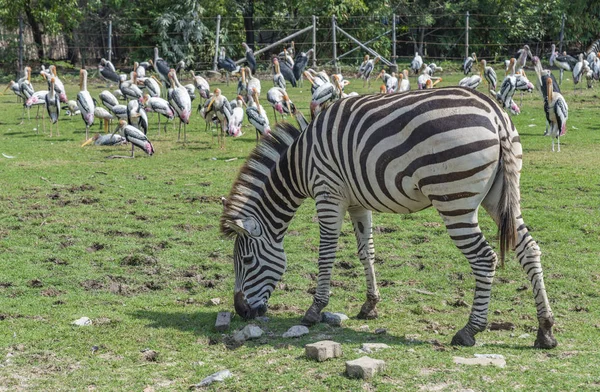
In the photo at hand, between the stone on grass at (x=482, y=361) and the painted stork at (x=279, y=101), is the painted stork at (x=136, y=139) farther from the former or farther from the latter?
the stone on grass at (x=482, y=361)

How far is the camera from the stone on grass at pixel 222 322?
693cm

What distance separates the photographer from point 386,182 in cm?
653

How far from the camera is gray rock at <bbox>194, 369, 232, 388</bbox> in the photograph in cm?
562

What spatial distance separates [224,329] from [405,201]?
1.88 meters

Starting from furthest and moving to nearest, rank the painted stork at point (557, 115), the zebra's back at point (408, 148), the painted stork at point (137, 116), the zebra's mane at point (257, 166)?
the painted stork at point (137, 116), the painted stork at point (557, 115), the zebra's mane at point (257, 166), the zebra's back at point (408, 148)

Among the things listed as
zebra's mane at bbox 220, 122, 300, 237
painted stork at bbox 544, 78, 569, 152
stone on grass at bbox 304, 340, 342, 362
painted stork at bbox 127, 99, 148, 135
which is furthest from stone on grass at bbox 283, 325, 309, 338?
painted stork at bbox 127, 99, 148, 135

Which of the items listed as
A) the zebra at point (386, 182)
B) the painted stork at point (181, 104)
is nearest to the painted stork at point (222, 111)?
the painted stork at point (181, 104)

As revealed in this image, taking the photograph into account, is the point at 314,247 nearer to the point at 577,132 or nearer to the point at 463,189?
the point at 463,189

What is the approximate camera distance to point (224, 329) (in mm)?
6945

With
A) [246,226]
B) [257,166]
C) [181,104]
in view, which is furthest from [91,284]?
[181,104]

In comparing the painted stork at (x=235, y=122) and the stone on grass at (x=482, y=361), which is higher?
the painted stork at (x=235, y=122)

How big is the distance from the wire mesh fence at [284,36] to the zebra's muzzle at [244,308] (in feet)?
94.3

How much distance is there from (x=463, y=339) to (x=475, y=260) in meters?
0.62

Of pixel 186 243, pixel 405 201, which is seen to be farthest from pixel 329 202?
pixel 186 243
